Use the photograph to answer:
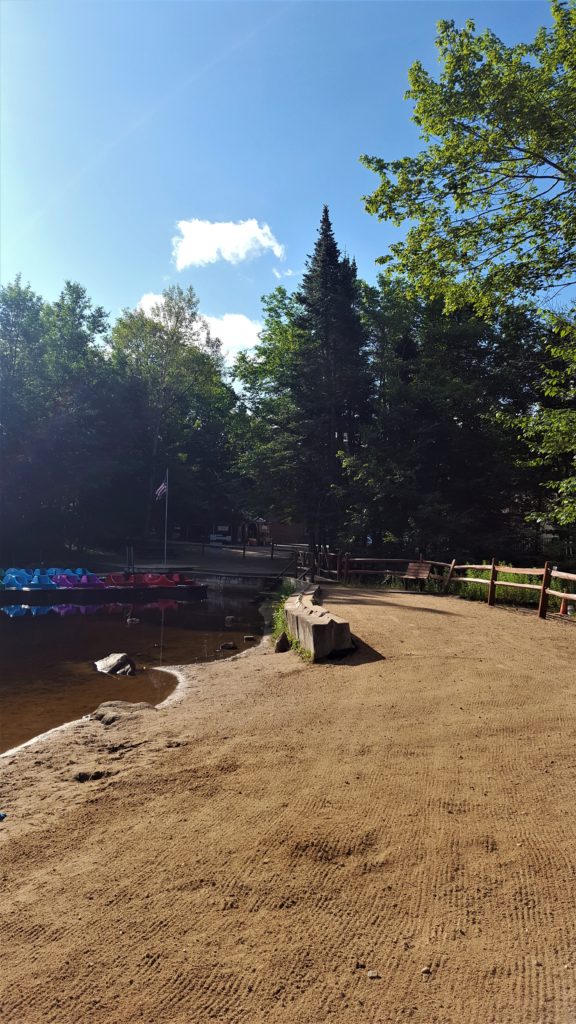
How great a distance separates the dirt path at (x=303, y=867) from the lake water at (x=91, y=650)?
8.36 feet

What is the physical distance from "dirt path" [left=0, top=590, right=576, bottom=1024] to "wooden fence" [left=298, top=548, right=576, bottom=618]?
20.1 feet

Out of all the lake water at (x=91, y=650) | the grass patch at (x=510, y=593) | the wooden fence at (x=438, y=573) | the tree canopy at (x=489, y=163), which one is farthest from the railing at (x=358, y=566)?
the tree canopy at (x=489, y=163)

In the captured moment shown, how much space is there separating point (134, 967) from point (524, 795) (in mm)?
2723

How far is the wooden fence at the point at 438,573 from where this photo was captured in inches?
482

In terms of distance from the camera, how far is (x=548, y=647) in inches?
355

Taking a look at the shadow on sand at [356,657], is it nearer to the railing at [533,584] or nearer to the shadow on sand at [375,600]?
the shadow on sand at [375,600]

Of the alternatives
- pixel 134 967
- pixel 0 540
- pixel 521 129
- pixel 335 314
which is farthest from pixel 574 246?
pixel 0 540

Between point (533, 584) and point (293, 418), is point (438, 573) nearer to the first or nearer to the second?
point (533, 584)

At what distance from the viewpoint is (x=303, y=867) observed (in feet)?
10.9

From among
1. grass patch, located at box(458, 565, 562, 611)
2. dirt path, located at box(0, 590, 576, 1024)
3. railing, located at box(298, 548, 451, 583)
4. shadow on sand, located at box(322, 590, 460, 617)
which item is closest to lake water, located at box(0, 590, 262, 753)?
shadow on sand, located at box(322, 590, 460, 617)

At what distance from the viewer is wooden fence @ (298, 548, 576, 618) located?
1223 cm

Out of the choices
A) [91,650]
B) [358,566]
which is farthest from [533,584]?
[358,566]

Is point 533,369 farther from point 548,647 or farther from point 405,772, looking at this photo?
point 405,772

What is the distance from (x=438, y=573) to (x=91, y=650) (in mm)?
12623
